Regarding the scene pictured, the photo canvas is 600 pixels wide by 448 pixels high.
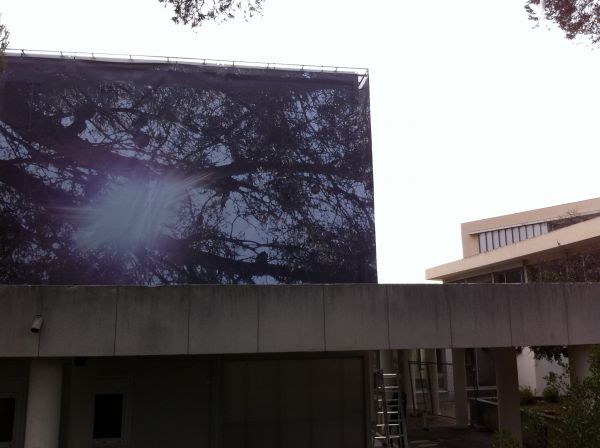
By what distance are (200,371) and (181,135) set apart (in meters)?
12.6

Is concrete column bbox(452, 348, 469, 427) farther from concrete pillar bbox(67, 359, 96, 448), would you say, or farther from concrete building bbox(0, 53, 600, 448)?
concrete pillar bbox(67, 359, 96, 448)

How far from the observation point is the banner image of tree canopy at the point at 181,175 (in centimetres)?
2239

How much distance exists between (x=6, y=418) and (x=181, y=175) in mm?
12787

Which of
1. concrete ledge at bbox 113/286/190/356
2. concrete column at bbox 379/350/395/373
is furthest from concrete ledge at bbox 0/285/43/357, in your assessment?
concrete column at bbox 379/350/395/373

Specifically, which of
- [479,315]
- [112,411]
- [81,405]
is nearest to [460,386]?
[479,315]

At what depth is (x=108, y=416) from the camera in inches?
492

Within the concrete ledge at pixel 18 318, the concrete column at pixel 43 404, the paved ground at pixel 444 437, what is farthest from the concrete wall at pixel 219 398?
the paved ground at pixel 444 437

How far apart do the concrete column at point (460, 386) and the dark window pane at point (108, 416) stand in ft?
41.9

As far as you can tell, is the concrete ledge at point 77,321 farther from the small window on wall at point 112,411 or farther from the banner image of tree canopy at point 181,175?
the banner image of tree canopy at point 181,175

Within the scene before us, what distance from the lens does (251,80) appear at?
2420 centimetres

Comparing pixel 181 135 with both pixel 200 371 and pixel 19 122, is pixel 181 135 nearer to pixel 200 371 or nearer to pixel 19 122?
pixel 19 122

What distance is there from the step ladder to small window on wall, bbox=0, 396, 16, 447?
7611 millimetres

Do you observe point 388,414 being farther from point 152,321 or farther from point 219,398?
point 152,321

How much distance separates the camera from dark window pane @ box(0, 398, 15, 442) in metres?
11.8
